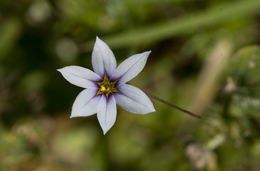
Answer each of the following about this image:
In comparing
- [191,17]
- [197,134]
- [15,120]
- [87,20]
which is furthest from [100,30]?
[197,134]

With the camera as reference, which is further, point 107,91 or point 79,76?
point 107,91

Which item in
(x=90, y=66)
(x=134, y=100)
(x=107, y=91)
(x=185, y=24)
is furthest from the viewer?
(x=90, y=66)

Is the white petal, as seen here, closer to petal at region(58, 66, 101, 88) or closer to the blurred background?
petal at region(58, 66, 101, 88)

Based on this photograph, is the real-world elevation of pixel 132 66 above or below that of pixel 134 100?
above

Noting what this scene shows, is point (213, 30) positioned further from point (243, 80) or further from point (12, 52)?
point (12, 52)

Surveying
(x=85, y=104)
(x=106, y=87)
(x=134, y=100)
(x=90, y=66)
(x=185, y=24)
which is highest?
(x=90, y=66)

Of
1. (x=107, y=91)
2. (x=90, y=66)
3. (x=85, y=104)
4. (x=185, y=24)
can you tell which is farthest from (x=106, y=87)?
(x=90, y=66)

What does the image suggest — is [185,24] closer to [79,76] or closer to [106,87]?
[106,87]

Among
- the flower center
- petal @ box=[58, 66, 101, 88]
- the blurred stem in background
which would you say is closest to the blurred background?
the blurred stem in background

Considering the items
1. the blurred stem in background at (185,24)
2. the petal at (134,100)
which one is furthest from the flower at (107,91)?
the blurred stem in background at (185,24)
